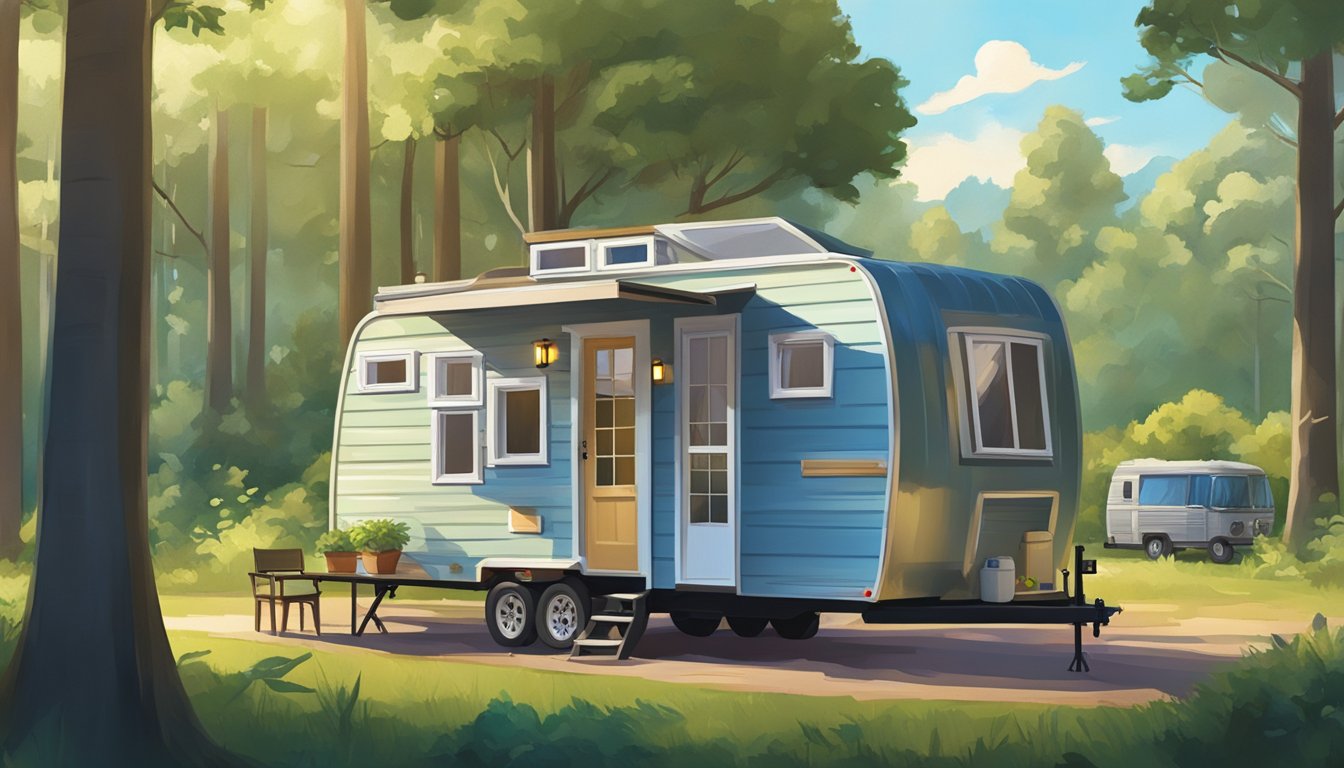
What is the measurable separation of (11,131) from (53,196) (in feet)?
74.2

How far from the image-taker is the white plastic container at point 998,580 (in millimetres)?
14227

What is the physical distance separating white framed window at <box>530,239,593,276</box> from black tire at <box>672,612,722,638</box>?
3319 mm

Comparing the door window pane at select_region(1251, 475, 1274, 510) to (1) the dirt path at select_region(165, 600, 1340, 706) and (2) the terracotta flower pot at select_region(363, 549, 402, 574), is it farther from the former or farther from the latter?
(2) the terracotta flower pot at select_region(363, 549, 402, 574)

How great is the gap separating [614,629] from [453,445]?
255cm

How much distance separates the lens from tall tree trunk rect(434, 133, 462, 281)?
29.6m

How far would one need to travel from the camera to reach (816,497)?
1438cm

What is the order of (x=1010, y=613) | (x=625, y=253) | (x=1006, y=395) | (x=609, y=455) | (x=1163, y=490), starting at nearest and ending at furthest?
(x=1010, y=613), (x=1006, y=395), (x=609, y=455), (x=625, y=253), (x=1163, y=490)

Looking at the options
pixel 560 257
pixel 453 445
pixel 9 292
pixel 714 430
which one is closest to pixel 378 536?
pixel 453 445

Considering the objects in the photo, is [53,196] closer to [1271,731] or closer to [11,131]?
[11,131]

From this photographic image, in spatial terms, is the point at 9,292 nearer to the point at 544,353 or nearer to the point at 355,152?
the point at 355,152

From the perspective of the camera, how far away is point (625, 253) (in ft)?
53.0

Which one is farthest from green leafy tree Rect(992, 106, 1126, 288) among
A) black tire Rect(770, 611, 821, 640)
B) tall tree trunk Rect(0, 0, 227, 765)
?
tall tree trunk Rect(0, 0, 227, 765)

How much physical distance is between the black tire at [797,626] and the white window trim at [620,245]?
11.4 feet

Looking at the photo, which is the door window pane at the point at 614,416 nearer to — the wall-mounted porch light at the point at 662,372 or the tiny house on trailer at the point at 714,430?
the tiny house on trailer at the point at 714,430
